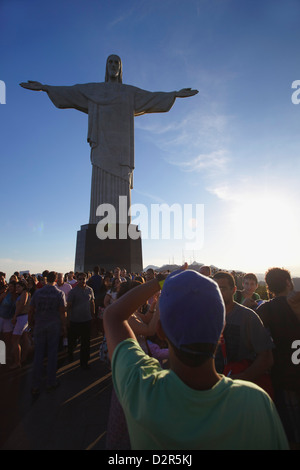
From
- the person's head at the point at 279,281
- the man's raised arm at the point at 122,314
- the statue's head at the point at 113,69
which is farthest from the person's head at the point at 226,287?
the statue's head at the point at 113,69

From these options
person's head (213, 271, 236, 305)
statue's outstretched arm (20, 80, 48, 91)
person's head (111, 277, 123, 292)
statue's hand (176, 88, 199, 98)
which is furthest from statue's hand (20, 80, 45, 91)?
person's head (213, 271, 236, 305)

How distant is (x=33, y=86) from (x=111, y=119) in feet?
13.7

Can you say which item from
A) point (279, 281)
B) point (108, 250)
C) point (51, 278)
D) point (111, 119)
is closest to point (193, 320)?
point (279, 281)

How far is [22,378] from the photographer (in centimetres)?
429

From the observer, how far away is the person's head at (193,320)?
0.83 meters

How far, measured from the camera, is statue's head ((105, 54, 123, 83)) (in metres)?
15.0

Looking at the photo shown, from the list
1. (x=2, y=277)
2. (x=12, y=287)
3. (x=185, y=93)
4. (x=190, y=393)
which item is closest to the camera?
(x=190, y=393)

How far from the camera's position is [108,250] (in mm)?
13336

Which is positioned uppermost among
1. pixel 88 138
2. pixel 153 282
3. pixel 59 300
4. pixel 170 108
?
pixel 170 108

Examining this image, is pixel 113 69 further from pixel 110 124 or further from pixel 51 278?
pixel 51 278

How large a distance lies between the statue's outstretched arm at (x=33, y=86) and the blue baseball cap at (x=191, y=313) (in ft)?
50.6

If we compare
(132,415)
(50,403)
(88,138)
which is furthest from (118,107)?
(132,415)

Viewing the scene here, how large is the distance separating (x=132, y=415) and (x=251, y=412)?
355 mm
